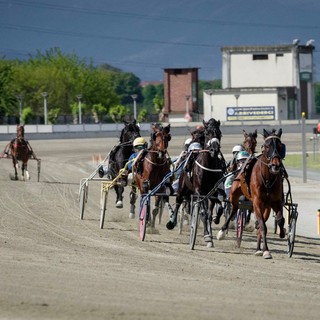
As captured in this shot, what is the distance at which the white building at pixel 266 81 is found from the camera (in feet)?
372

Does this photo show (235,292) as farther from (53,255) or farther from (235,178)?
(235,178)

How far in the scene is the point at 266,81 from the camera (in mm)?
123875

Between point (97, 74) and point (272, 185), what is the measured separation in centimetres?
13245

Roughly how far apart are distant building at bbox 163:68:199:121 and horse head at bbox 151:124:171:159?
4318 inches

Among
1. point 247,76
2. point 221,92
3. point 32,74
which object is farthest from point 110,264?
point 32,74

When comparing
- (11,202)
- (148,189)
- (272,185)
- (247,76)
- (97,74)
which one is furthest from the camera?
(97,74)

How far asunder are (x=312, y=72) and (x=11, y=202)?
336 feet

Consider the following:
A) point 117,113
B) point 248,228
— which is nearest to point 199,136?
point 248,228

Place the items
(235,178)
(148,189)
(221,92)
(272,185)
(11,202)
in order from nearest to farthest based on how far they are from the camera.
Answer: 1. (272,185)
2. (235,178)
3. (148,189)
4. (11,202)
5. (221,92)

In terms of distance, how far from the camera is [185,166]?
19.7m

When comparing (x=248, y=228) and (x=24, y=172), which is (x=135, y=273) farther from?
(x=24, y=172)

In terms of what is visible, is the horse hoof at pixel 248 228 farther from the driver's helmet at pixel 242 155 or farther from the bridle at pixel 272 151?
the bridle at pixel 272 151

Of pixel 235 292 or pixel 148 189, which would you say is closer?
pixel 235 292

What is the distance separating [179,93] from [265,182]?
120 meters
